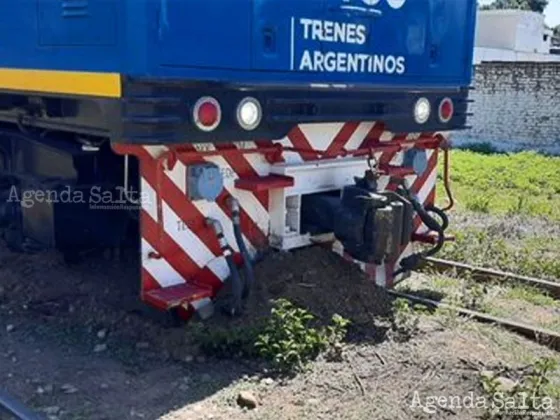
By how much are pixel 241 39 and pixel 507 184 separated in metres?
8.31

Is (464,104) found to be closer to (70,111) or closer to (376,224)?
(376,224)

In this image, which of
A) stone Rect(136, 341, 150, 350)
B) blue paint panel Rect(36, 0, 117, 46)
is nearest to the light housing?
blue paint panel Rect(36, 0, 117, 46)

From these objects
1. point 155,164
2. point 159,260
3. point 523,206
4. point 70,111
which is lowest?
point 523,206

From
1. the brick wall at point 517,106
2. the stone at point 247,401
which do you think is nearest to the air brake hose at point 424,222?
the stone at point 247,401

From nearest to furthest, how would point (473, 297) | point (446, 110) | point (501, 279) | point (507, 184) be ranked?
point (473, 297)
point (446, 110)
point (501, 279)
point (507, 184)

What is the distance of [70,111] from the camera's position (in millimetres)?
3893

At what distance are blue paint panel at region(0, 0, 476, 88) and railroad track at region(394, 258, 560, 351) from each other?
1444 mm

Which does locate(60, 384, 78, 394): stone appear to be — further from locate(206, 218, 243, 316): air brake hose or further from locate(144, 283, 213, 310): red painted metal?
locate(206, 218, 243, 316): air brake hose

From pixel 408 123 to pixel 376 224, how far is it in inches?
38.0

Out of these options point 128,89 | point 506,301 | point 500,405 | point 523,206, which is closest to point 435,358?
point 500,405

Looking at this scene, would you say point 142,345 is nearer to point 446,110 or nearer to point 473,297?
point 473,297

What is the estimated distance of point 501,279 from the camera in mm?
5633

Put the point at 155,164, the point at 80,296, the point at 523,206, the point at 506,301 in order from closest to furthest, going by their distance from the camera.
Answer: the point at 155,164 → the point at 80,296 → the point at 506,301 → the point at 523,206

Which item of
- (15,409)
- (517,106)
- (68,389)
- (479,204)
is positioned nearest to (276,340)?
(68,389)
